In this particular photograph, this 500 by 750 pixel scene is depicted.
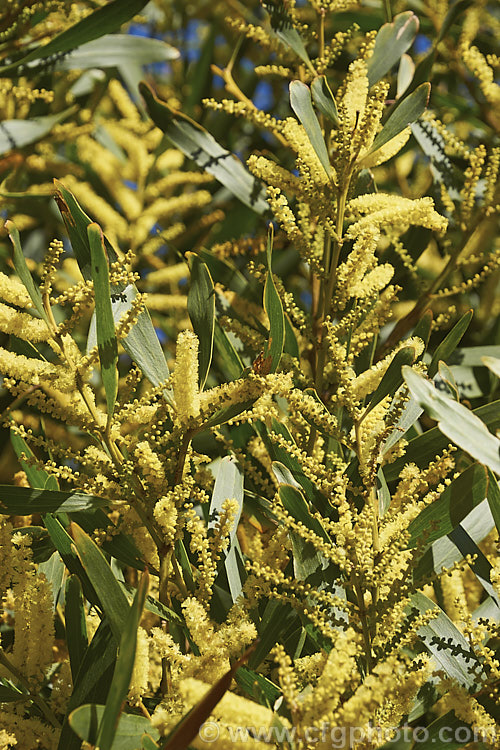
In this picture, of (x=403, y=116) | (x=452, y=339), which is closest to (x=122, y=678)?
(x=452, y=339)

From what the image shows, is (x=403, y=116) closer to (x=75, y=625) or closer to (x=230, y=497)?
(x=230, y=497)

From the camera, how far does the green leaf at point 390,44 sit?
5.16 feet

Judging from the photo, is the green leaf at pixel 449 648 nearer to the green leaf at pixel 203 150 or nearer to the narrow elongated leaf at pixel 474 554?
Result: the narrow elongated leaf at pixel 474 554

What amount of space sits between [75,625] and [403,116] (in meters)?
0.95

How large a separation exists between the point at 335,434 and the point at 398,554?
0.61 feet

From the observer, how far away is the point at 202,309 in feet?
3.76

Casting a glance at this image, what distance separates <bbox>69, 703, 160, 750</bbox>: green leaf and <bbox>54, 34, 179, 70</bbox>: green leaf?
1527mm

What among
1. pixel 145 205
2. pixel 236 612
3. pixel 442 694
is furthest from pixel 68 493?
pixel 145 205

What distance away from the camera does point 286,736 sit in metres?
0.83

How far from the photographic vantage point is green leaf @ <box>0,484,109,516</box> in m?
1.06

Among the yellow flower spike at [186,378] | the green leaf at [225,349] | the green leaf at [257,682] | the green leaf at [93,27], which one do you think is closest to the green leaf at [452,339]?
the green leaf at [225,349]

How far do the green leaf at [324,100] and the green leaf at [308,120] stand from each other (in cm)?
2

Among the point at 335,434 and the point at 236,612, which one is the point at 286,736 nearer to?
the point at 236,612

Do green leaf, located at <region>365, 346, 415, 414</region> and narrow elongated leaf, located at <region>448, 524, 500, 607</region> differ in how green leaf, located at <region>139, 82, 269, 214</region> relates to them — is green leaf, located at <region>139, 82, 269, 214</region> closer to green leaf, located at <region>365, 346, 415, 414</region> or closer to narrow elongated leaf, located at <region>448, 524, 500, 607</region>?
green leaf, located at <region>365, 346, 415, 414</region>
